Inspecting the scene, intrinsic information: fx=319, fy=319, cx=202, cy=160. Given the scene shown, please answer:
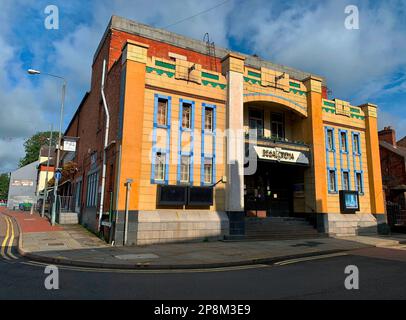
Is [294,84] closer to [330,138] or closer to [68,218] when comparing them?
[330,138]

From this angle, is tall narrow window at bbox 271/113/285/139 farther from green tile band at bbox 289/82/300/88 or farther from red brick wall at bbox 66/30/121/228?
red brick wall at bbox 66/30/121/228

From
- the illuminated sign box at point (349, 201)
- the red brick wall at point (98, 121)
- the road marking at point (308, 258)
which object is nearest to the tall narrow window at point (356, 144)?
the illuminated sign box at point (349, 201)

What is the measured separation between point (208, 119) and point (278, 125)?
6.67 meters

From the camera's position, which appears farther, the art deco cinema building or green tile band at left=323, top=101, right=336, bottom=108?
green tile band at left=323, top=101, right=336, bottom=108

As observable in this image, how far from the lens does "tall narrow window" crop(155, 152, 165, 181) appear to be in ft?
53.5

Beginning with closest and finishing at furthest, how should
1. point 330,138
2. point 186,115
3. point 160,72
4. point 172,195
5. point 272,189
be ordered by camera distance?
point 172,195 < point 160,72 < point 186,115 < point 272,189 < point 330,138

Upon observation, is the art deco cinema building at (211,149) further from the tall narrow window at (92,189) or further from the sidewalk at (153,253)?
the sidewalk at (153,253)

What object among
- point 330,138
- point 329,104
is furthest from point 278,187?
point 329,104

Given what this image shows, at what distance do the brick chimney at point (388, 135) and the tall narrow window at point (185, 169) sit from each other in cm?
2609

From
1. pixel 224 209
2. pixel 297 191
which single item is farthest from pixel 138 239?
pixel 297 191

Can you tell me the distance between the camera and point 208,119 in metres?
18.4

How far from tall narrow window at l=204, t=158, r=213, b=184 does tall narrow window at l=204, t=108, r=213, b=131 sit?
6.34 ft

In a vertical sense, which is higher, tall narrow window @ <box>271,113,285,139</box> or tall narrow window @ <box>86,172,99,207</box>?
tall narrow window @ <box>271,113,285,139</box>

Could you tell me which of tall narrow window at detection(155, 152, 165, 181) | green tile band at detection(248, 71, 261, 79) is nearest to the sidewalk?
tall narrow window at detection(155, 152, 165, 181)
